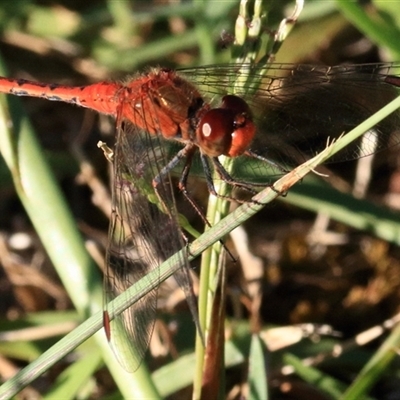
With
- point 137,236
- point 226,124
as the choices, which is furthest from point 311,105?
point 137,236

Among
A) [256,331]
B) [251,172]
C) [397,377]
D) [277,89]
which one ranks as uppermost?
[277,89]

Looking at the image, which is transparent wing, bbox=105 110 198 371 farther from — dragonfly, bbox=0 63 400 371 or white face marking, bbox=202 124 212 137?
white face marking, bbox=202 124 212 137

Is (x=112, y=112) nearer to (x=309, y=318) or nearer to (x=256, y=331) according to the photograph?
(x=256, y=331)

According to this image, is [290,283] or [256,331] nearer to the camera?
A: [256,331]

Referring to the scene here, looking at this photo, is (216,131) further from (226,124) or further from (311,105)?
(311,105)

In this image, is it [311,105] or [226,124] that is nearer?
[226,124]

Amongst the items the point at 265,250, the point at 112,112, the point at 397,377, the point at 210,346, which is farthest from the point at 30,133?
the point at 397,377

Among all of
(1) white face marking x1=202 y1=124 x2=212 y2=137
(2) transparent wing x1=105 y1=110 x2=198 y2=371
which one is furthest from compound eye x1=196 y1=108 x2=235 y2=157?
(2) transparent wing x1=105 y1=110 x2=198 y2=371

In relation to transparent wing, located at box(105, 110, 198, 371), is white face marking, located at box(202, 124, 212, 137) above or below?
above
